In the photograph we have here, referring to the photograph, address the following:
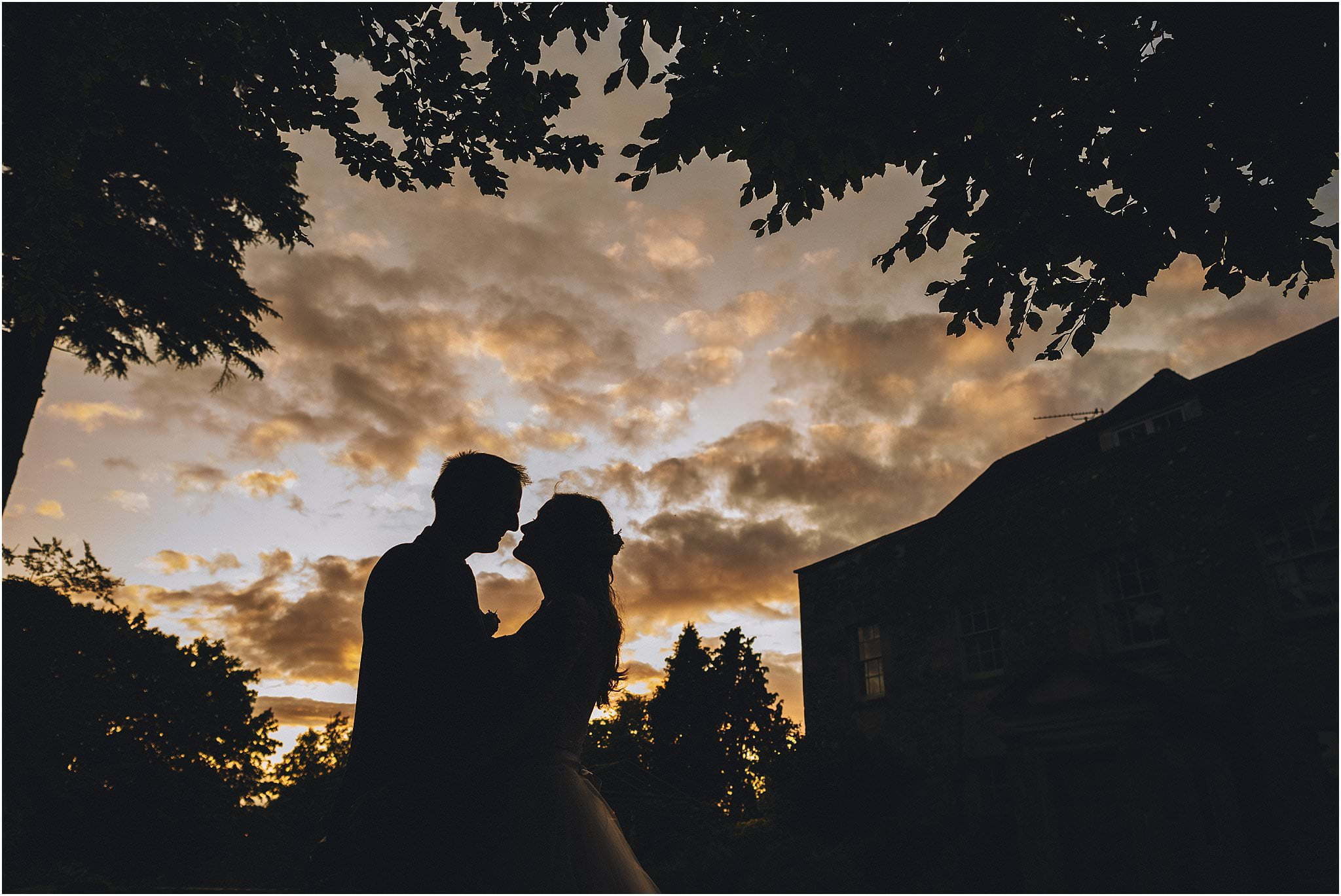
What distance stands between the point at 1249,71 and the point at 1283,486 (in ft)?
36.9

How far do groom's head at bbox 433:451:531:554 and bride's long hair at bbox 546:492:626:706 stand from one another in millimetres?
281

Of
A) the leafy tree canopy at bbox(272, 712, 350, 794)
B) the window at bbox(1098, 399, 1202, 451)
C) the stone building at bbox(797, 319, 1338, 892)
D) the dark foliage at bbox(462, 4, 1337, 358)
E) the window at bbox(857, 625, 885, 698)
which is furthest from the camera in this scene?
the leafy tree canopy at bbox(272, 712, 350, 794)

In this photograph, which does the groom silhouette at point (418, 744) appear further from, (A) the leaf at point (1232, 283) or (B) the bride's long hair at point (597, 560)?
(A) the leaf at point (1232, 283)

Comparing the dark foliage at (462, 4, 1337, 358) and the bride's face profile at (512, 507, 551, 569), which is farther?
the dark foliage at (462, 4, 1337, 358)

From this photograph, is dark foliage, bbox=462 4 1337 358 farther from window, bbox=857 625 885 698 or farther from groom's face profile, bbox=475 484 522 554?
window, bbox=857 625 885 698

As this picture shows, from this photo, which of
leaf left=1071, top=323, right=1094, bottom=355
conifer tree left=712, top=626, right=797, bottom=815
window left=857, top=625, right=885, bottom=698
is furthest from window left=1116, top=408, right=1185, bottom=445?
conifer tree left=712, top=626, right=797, bottom=815

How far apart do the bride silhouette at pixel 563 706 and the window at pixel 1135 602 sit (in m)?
14.7

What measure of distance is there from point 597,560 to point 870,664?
17.2 metres

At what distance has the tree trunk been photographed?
10047 millimetres

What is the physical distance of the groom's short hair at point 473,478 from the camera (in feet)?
7.95

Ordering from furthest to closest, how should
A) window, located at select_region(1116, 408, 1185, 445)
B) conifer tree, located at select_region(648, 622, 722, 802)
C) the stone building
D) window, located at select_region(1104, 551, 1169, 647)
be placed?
conifer tree, located at select_region(648, 622, 722, 802) < window, located at select_region(1116, 408, 1185, 445) < window, located at select_region(1104, 551, 1169, 647) < the stone building

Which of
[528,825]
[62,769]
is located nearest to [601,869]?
[528,825]

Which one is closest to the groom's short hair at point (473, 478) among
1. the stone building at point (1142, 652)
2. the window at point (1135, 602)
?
the stone building at point (1142, 652)

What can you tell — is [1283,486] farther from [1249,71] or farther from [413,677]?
[413,677]
